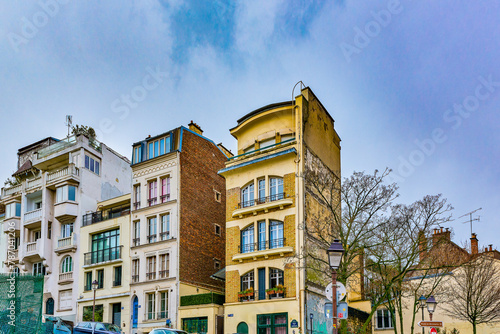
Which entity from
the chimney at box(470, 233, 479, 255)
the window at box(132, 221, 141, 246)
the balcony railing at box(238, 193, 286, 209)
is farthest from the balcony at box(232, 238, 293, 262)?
the chimney at box(470, 233, 479, 255)

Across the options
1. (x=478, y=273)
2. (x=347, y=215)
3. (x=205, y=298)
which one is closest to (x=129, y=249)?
(x=205, y=298)

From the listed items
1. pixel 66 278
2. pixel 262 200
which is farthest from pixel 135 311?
pixel 262 200

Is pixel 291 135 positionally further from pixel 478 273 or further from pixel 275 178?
pixel 478 273

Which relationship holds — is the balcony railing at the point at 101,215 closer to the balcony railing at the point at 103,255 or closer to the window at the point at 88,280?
the balcony railing at the point at 103,255

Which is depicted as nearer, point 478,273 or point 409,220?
point 409,220

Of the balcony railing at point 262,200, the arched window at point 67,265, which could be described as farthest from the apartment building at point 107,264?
the balcony railing at point 262,200

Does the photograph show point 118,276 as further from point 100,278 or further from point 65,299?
point 65,299

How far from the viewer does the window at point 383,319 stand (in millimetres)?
47000

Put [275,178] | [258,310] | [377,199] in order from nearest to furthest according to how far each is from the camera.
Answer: [377,199] < [258,310] < [275,178]

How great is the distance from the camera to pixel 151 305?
39688 mm

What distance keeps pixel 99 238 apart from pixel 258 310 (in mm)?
16733

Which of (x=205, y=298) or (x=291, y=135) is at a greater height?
(x=291, y=135)

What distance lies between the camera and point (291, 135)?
37500 millimetres

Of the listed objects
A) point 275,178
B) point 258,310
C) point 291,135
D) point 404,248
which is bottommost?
point 258,310
